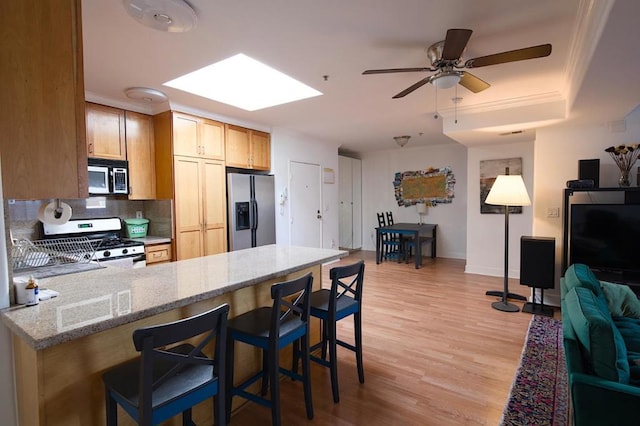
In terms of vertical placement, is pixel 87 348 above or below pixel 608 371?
above

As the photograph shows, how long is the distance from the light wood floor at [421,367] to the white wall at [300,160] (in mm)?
1745

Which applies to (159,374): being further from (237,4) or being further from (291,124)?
(291,124)

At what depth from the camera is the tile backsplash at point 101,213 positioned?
3150mm

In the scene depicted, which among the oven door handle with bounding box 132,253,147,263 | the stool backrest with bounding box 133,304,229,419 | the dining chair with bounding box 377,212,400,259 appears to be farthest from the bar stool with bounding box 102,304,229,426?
the dining chair with bounding box 377,212,400,259

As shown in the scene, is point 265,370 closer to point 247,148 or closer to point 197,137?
point 197,137

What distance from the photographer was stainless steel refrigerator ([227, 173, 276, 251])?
14.0 feet

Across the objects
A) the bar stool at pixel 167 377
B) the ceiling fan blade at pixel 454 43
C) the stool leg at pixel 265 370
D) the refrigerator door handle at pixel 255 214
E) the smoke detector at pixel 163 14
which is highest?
the smoke detector at pixel 163 14

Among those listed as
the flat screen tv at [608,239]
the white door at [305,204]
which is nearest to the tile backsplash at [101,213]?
the white door at [305,204]

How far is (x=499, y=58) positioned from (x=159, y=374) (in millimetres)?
2526

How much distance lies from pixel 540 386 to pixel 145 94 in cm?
416

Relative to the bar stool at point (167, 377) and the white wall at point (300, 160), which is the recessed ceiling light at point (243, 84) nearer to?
the white wall at point (300, 160)

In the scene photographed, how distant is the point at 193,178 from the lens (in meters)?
3.86

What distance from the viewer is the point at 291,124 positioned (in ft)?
15.8

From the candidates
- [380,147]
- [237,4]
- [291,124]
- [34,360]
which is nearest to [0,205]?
[34,360]
